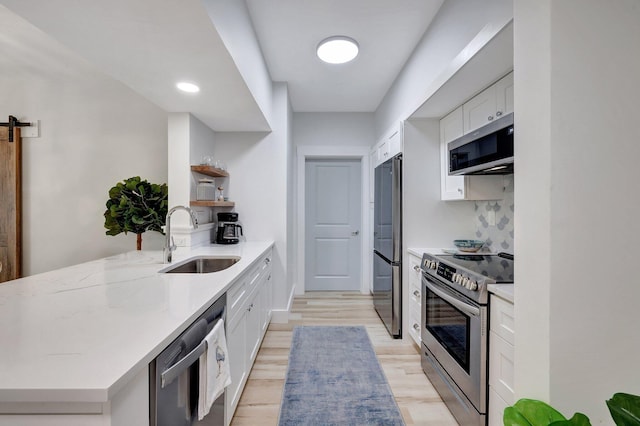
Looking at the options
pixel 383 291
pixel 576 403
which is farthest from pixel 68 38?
pixel 383 291

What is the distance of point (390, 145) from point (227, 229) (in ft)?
6.10

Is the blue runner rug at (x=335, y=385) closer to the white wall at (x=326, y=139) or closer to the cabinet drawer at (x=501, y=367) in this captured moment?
the cabinet drawer at (x=501, y=367)

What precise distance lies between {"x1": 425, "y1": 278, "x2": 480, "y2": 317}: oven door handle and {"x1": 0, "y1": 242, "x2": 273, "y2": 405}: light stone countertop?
48.9 inches

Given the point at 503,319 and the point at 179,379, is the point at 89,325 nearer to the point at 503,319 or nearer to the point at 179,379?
the point at 179,379

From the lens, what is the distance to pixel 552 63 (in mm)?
929

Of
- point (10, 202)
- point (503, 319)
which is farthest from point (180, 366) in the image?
point (10, 202)

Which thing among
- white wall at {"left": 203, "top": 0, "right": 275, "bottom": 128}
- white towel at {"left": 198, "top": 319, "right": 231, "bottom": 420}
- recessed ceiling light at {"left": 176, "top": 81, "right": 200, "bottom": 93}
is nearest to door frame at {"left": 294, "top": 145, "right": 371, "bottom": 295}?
white wall at {"left": 203, "top": 0, "right": 275, "bottom": 128}

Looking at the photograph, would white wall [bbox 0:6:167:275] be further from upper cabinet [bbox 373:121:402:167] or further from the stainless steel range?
the stainless steel range

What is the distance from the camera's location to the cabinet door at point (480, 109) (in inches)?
73.1

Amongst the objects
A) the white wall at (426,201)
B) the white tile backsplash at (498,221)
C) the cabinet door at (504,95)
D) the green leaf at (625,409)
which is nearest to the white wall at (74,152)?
the white wall at (426,201)

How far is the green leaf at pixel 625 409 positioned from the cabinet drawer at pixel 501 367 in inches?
22.6

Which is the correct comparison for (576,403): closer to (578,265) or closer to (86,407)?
(578,265)

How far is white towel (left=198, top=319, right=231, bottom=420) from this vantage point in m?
1.10

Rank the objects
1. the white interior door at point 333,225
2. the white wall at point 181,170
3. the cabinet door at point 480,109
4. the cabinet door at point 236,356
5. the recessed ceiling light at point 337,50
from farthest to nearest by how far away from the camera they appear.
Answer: the white interior door at point 333,225 < the white wall at point 181,170 < the recessed ceiling light at point 337,50 < the cabinet door at point 480,109 < the cabinet door at point 236,356
